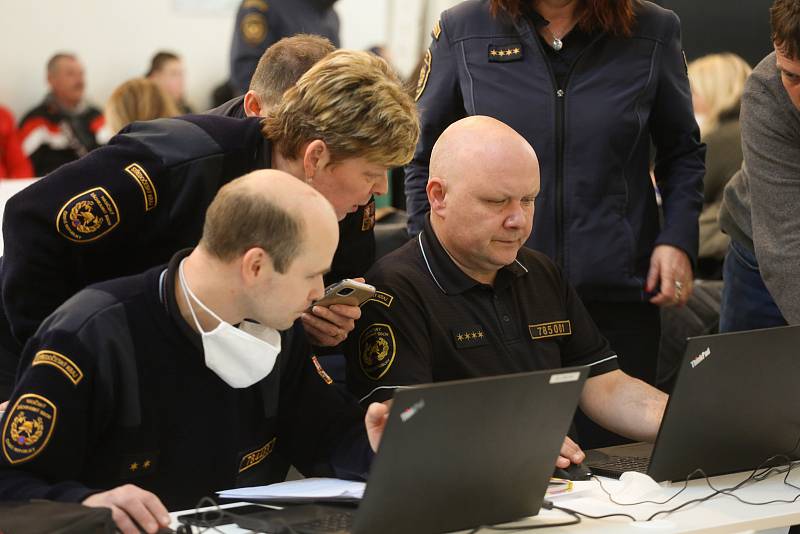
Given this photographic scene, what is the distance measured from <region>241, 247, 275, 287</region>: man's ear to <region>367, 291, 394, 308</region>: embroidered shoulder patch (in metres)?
0.49

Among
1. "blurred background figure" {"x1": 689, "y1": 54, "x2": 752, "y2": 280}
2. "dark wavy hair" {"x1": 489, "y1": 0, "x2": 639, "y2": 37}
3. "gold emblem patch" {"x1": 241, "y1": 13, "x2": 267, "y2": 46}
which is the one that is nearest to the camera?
"dark wavy hair" {"x1": 489, "y1": 0, "x2": 639, "y2": 37}

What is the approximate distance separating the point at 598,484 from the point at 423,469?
0.52m

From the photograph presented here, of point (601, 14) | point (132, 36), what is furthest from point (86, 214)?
point (132, 36)

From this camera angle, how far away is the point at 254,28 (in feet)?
16.7

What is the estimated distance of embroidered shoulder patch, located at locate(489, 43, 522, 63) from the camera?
2719 mm

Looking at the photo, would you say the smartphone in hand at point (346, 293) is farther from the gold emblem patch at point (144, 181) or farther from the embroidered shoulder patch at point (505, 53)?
the embroidered shoulder patch at point (505, 53)

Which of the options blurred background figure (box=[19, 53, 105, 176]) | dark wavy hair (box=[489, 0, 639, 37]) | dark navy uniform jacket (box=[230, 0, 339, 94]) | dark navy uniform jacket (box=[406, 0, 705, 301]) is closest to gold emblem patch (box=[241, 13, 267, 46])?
dark navy uniform jacket (box=[230, 0, 339, 94])

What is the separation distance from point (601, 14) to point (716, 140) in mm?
1995

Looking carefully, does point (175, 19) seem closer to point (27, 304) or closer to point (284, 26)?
point (284, 26)

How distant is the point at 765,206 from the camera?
100 inches

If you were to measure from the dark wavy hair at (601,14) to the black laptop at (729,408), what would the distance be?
1.00 metres

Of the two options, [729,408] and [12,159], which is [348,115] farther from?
[12,159]

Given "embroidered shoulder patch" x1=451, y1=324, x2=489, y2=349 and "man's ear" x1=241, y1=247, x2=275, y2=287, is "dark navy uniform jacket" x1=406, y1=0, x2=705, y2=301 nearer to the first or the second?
"embroidered shoulder patch" x1=451, y1=324, x2=489, y2=349

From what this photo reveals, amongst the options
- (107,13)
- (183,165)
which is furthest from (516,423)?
(107,13)
